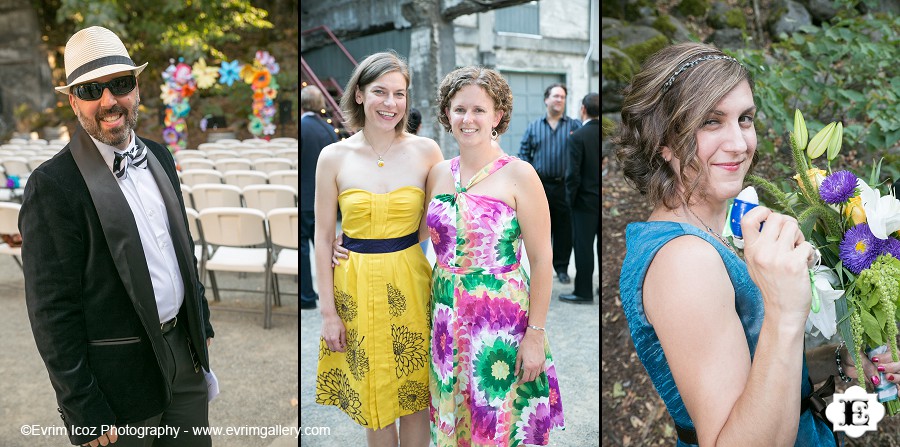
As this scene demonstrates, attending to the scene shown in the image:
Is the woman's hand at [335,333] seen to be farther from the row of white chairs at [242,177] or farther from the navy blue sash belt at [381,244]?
the row of white chairs at [242,177]

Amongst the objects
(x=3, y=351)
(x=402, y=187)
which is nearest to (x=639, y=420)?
(x=402, y=187)

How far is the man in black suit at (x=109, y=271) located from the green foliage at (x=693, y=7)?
513cm

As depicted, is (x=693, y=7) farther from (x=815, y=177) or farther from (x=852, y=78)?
(x=815, y=177)

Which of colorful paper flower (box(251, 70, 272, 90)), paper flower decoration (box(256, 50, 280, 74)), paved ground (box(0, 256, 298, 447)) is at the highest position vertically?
paper flower decoration (box(256, 50, 280, 74))

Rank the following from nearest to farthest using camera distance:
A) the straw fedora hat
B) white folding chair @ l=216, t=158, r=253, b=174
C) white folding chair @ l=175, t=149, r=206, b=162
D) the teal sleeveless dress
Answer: the teal sleeveless dress
the straw fedora hat
white folding chair @ l=216, t=158, r=253, b=174
white folding chair @ l=175, t=149, r=206, b=162

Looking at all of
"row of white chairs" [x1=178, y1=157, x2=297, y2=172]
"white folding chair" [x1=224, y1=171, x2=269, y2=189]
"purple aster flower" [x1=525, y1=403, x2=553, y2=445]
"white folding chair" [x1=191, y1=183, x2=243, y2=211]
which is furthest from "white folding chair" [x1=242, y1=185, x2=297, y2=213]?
"purple aster flower" [x1=525, y1=403, x2=553, y2=445]

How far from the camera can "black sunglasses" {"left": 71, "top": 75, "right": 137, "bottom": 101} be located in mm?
2035

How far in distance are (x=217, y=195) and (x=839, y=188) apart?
19.0 feet

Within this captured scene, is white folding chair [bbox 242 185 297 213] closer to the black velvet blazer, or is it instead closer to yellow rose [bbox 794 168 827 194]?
the black velvet blazer

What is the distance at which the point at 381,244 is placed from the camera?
8.55ft

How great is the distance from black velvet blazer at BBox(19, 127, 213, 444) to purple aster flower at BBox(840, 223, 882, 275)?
1858mm

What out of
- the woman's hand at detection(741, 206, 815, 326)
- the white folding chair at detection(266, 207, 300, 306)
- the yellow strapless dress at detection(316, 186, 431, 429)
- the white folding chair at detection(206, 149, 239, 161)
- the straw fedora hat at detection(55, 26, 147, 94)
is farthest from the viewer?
the white folding chair at detection(206, 149, 239, 161)

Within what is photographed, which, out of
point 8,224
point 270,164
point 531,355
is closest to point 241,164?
point 270,164

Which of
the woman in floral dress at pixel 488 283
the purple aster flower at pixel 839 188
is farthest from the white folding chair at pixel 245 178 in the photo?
the purple aster flower at pixel 839 188
